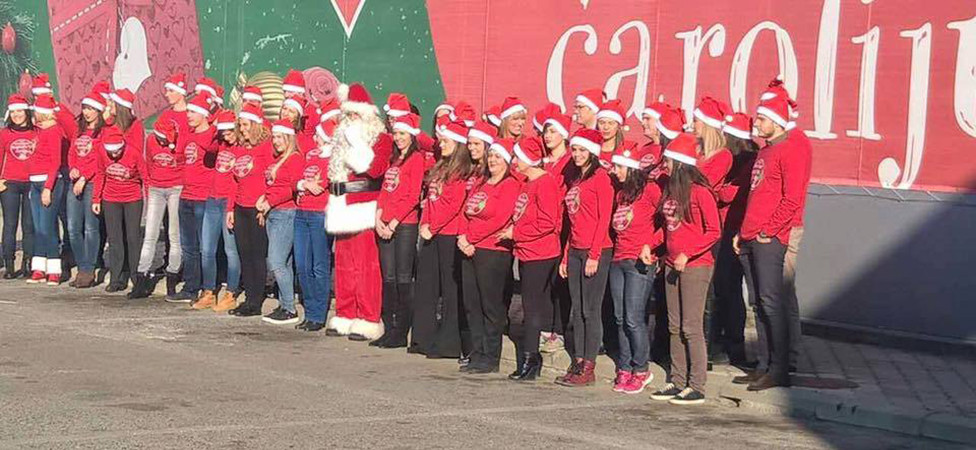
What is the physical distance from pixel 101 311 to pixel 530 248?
16.1 feet

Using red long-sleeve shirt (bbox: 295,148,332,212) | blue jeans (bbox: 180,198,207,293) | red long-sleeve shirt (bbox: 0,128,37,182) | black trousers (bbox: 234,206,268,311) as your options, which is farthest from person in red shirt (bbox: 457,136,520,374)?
red long-sleeve shirt (bbox: 0,128,37,182)

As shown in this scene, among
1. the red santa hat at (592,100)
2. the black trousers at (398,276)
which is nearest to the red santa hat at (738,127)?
the red santa hat at (592,100)

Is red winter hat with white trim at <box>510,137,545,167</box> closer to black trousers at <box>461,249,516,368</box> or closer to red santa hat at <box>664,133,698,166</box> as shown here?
black trousers at <box>461,249,516,368</box>

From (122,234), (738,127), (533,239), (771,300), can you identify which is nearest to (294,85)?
(122,234)

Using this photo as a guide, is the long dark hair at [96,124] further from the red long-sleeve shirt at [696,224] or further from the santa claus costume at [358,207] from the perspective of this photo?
the red long-sleeve shirt at [696,224]

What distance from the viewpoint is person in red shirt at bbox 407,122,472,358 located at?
12.9 metres

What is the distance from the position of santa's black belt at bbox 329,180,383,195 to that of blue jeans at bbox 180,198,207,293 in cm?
232

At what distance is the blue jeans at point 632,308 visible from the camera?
37.3ft

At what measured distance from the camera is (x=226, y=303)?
608 inches

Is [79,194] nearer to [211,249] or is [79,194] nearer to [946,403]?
[211,249]

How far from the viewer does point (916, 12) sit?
1320 cm

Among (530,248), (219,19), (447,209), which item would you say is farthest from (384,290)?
(219,19)

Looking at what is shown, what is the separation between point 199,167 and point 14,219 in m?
3.31

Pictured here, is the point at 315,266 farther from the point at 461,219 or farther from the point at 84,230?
the point at 84,230
